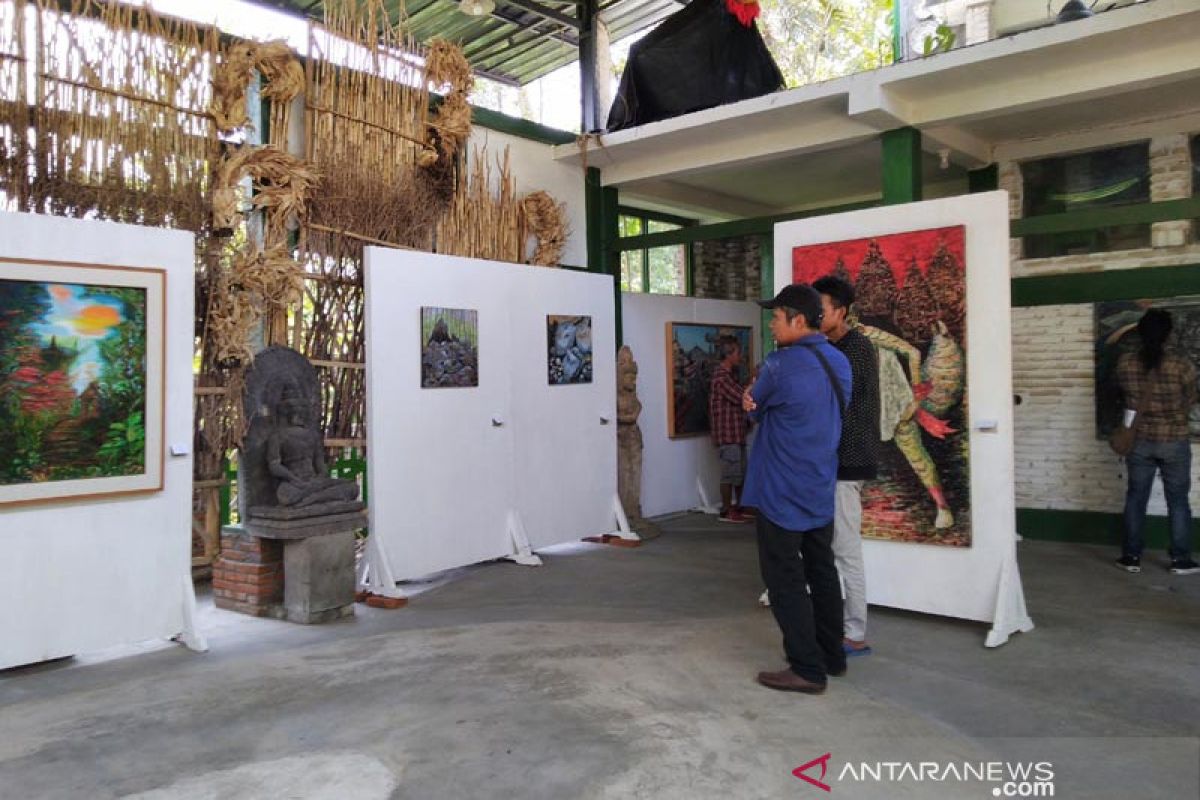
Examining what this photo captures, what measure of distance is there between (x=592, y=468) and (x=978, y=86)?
420cm

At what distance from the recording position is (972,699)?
4027mm

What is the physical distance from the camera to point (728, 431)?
9.14 m

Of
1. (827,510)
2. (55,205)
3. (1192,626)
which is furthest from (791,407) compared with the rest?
(55,205)

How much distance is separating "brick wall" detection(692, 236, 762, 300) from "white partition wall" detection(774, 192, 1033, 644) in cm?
687

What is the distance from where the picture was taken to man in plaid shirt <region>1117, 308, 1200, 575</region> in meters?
6.38

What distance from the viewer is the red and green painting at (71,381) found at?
4.31 m

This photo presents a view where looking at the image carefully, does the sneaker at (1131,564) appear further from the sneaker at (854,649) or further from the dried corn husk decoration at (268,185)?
the dried corn husk decoration at (268,185)

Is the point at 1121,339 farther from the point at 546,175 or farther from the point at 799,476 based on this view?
the point at 546,175

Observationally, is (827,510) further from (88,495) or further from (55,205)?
(55,205)

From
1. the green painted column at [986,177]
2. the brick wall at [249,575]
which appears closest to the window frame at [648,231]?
the green painted column at [986,177]

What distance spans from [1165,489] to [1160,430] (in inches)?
18.5

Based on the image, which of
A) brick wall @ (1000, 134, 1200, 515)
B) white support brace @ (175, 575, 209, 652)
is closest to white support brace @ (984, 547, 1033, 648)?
brick wall @ (1000, 134, 1200, 515)

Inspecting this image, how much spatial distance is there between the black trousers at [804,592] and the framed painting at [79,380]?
3233 mm

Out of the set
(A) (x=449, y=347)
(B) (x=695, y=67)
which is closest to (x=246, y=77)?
(A) (x=449, y=347)
